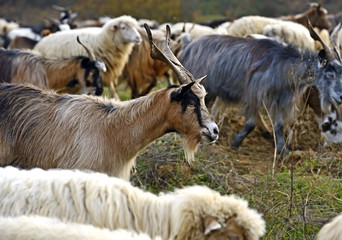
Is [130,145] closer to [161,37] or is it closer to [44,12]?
[161,37]

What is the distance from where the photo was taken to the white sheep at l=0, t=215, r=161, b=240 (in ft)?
8.80

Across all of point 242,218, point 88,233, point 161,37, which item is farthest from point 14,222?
point 161,37

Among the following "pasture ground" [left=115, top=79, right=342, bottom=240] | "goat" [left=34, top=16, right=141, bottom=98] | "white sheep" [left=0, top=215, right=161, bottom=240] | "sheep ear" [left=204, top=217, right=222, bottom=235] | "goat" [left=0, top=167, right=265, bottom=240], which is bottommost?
"goat" [left=34, top=16, right=141, bottom=98]

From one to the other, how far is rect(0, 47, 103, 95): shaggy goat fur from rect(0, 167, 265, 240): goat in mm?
3468

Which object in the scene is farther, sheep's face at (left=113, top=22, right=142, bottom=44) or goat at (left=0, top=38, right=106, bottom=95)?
sheep's face at (left=113, top=22, right=142, bottom=44)

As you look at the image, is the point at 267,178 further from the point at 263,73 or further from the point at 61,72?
the point at 61,72

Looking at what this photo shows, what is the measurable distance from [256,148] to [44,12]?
20997 mm

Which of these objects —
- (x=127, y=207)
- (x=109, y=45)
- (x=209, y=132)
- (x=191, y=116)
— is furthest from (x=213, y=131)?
(x=109, y=45)

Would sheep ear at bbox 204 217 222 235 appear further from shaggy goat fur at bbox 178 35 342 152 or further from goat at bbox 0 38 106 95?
goat at bbox 0 38 106 95

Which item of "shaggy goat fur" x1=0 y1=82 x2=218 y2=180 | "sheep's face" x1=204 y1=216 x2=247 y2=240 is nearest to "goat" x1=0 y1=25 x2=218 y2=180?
"shaggy goat fur" x1=0 y1=82 x2=218 y2=180

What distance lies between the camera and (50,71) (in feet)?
23.3

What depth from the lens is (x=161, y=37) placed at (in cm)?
1011

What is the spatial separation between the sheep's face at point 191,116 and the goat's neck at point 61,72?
2.81m

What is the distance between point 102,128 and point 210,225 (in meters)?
1.67
